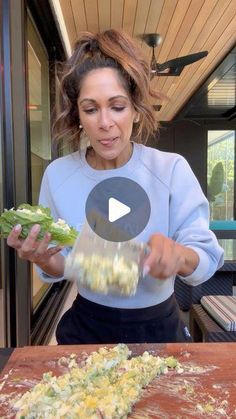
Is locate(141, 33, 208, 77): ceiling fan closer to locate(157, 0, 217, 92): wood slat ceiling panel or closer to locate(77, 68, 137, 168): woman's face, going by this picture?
locate(157, 0, 217, 92): wood slat ceiling panel

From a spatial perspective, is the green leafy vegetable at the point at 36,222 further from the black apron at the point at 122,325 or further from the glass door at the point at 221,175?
the glass door at the point at 221,175

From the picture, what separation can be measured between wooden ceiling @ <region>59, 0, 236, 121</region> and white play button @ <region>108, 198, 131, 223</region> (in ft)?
6.72

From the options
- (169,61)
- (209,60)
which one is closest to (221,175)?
(209,60)

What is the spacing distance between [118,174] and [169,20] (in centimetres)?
297

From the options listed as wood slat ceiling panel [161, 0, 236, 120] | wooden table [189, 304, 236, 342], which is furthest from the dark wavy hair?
wood slat ceiling panel [161, 0, 236, 120]

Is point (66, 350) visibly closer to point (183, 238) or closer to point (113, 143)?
point (183, 238)

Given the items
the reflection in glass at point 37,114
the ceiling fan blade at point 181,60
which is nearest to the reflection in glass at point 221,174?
the ceiling fan blade at point 181,60

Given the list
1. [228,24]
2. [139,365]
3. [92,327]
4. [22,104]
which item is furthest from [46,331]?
[228,24]

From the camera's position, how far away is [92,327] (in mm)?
1246

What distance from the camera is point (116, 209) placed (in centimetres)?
111

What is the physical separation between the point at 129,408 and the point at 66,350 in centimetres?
29

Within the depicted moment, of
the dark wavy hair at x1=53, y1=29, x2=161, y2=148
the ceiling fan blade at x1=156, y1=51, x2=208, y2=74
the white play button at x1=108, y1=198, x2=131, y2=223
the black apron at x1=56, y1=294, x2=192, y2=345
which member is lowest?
the black apron at x1=56, y1=294, x2=192, y2=345

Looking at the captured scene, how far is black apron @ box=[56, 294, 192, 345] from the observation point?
1207 millimetres
